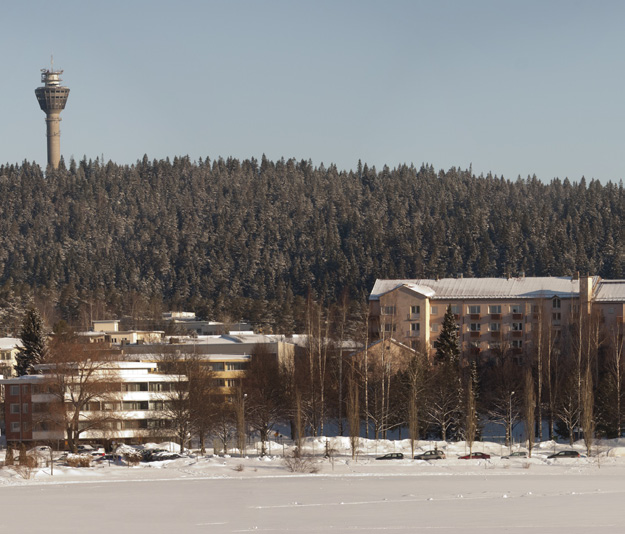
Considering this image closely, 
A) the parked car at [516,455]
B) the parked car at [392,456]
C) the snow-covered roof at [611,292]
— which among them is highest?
the snow-covered roof at [611,292]

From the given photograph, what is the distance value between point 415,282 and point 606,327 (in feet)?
81.6

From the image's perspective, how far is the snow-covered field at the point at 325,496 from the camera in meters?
49.7

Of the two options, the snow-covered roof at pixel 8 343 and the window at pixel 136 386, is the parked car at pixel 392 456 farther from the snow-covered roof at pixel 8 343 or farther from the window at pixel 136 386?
the snow-covered roof at pixel 8 343

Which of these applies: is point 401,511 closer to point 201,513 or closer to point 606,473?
point 201,513

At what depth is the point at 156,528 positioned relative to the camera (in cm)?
4947

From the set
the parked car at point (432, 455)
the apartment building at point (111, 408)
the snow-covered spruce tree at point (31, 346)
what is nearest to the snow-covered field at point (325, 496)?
the parked car at point (432, 455)

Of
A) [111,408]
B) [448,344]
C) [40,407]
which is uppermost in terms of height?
[448,344]

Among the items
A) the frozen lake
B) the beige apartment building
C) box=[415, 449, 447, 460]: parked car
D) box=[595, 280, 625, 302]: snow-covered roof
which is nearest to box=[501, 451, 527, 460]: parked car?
box=[415, 449, 447, 460]: parked car

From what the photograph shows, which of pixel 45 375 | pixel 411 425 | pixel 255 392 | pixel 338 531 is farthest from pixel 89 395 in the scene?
pixel 338 531

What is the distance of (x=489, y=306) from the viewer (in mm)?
140375

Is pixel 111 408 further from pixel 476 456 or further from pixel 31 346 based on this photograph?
pixel 476 456

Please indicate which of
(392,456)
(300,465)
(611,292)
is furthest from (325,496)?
(611,292)

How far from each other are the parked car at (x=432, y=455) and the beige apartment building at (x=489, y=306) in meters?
48.1

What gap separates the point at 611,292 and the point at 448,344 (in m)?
29.4
